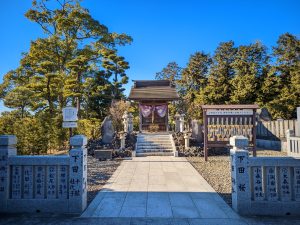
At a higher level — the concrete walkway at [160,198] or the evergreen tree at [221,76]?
the evergreen tree at [221,76]

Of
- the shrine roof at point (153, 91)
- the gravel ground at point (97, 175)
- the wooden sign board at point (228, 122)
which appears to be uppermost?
the shrine roof at point (153, 91)

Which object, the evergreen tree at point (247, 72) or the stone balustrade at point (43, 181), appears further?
the evergreen tree at point (247, 72)

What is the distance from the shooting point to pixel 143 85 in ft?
72.3

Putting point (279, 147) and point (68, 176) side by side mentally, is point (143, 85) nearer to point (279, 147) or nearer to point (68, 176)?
point (279, 147)

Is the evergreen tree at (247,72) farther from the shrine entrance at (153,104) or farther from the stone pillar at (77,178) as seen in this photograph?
the stone pillar at (77,178)

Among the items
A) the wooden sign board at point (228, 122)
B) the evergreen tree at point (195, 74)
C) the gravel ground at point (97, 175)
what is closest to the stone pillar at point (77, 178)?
the gravel ground at point (97, 175)

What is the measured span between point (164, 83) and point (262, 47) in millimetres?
12176

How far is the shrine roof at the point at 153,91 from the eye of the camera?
1858 cm

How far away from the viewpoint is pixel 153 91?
2000 centimetres

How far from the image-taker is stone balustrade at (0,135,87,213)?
4.56m

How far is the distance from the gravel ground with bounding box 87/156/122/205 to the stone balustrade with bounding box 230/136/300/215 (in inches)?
137

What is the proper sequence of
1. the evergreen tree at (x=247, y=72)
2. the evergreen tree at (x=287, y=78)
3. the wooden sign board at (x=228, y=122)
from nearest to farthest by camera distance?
1. the wooden sign board at (x=228, y=122)
2. the evergreen tree at (x=287, y=78)
3. the evergreen tree at (x=247, y=72)

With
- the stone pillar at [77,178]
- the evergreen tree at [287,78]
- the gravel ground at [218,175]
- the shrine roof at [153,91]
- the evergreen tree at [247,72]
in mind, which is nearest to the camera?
the stone pillar at [77,178]

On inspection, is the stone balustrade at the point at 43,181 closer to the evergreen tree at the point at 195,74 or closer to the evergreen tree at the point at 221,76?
the evergreen tree at the point at 221,76
